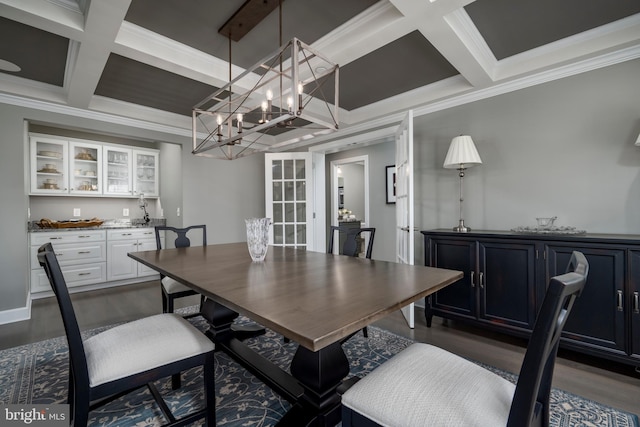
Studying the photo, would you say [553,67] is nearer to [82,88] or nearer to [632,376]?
[632,376]

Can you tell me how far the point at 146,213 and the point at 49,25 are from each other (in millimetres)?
3545

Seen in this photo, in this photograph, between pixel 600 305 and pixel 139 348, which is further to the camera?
pixel 600 305

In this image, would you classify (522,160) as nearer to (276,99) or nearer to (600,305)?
(600,305)

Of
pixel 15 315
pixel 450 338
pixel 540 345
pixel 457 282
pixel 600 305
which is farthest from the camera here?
pixel 15 315

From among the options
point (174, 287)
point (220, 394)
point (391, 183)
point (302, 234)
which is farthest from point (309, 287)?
point (391, 183)

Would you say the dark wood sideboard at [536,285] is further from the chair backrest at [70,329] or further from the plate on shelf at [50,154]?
the plate on shelf at [50,154]

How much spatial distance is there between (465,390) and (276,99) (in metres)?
2.97

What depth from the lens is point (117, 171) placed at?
468cm

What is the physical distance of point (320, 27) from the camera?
7.19 ft

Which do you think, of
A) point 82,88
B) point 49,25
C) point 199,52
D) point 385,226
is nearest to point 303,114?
point 199,52

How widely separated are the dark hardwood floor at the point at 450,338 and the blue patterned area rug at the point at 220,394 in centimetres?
18

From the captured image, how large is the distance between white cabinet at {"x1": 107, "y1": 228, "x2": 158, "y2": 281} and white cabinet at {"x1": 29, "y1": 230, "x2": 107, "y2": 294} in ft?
0.27

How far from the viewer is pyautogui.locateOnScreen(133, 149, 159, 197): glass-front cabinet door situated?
4852 mm

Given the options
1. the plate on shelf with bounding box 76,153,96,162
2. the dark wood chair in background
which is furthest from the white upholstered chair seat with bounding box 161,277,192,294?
the plate on shelf with bounding box 76,153,96,162
